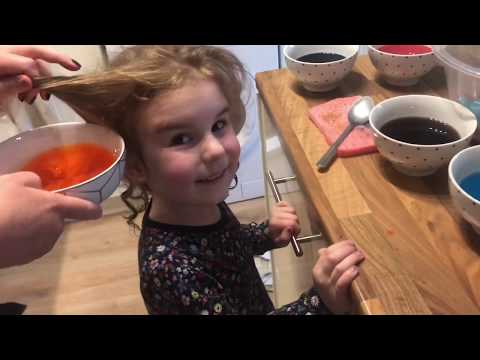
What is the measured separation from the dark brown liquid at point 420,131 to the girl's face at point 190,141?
0.66ft

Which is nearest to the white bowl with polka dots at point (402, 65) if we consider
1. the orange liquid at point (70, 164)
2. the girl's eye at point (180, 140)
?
the girl's eye at point (180, 140)

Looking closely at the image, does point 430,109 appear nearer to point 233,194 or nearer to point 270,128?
point 270,128

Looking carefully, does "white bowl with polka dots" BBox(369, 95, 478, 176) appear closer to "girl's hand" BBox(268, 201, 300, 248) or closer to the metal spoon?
the metal spoon

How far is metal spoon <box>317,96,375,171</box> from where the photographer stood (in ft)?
2.06

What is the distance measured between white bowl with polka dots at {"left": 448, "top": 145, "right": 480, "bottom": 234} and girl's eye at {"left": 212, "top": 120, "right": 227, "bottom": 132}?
270 mm

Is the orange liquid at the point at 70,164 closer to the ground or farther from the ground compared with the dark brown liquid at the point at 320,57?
farther from the ground

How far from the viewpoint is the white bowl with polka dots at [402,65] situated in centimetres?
71

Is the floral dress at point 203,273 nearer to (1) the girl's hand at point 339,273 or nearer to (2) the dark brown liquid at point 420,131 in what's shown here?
(1) the girl's hand at point 339,273

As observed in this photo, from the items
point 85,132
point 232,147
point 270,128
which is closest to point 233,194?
point 270,128

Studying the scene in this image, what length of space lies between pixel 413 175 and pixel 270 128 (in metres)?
0.32

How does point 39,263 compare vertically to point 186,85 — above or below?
below

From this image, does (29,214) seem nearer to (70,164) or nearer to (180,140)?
(70,164)

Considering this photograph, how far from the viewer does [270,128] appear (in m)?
0.85
